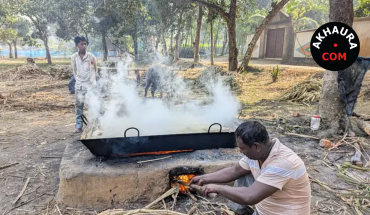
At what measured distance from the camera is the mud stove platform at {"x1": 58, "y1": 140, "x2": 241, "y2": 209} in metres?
2.98

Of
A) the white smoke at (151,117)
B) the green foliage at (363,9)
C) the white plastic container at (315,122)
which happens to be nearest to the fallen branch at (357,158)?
the white plastic container at (315,122)

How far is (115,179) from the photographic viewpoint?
2.99 metres

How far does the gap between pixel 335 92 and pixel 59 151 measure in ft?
19.1

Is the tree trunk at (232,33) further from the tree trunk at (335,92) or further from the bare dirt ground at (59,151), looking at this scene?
the tree trunk at (335,92)

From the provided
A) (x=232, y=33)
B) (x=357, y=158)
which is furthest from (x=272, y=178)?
(x=232, y=33)

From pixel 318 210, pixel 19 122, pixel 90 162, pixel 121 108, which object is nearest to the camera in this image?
pixel 318 210

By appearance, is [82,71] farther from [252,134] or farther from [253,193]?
[253,193]

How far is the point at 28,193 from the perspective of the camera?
3383 mm

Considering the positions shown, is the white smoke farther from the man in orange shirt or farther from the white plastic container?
the white plastic container

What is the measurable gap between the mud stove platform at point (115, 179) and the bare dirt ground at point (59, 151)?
0.44 feet

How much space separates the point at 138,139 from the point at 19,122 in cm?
556

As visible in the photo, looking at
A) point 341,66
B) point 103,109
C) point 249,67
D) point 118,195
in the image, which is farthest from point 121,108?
point 249,67

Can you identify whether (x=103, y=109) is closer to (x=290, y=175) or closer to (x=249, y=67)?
(x=290, y=175)

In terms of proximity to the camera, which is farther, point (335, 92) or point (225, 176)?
point (335, 92)
